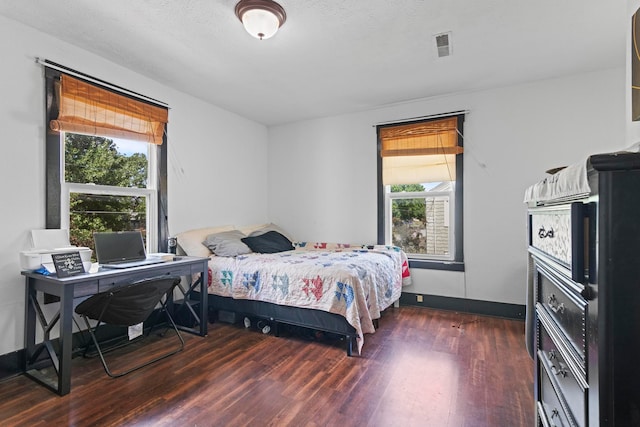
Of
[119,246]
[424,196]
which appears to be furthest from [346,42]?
[119,246]

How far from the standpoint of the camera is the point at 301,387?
2.10m

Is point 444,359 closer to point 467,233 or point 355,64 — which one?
point 467,233

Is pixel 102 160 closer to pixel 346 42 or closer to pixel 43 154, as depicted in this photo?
pixel 43 154

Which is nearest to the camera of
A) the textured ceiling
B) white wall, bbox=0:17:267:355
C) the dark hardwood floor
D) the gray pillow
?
the dark hardwood floor

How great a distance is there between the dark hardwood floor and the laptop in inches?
29.7

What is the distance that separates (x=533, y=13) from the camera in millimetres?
2193

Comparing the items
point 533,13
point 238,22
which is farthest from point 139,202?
point 533,13

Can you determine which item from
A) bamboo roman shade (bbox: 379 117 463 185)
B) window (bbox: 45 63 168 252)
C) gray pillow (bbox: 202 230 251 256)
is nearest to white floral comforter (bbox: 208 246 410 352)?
gray pillow (bbox: 202 230 251 256)

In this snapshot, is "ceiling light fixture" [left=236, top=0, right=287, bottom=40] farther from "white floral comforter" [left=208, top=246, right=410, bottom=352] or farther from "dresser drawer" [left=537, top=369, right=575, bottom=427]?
"dresser drawer" [left=537, top=369, right=575, bottom=427]

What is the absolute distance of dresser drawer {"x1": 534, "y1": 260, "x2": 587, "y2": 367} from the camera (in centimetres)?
74

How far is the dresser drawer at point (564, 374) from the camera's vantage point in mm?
741

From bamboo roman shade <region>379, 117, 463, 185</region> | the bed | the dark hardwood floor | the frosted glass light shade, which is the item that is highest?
the frosted glass light shade

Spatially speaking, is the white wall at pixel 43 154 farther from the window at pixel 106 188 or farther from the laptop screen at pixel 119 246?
the laptop screen at pixel 119 246

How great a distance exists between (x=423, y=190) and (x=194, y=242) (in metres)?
2.77
